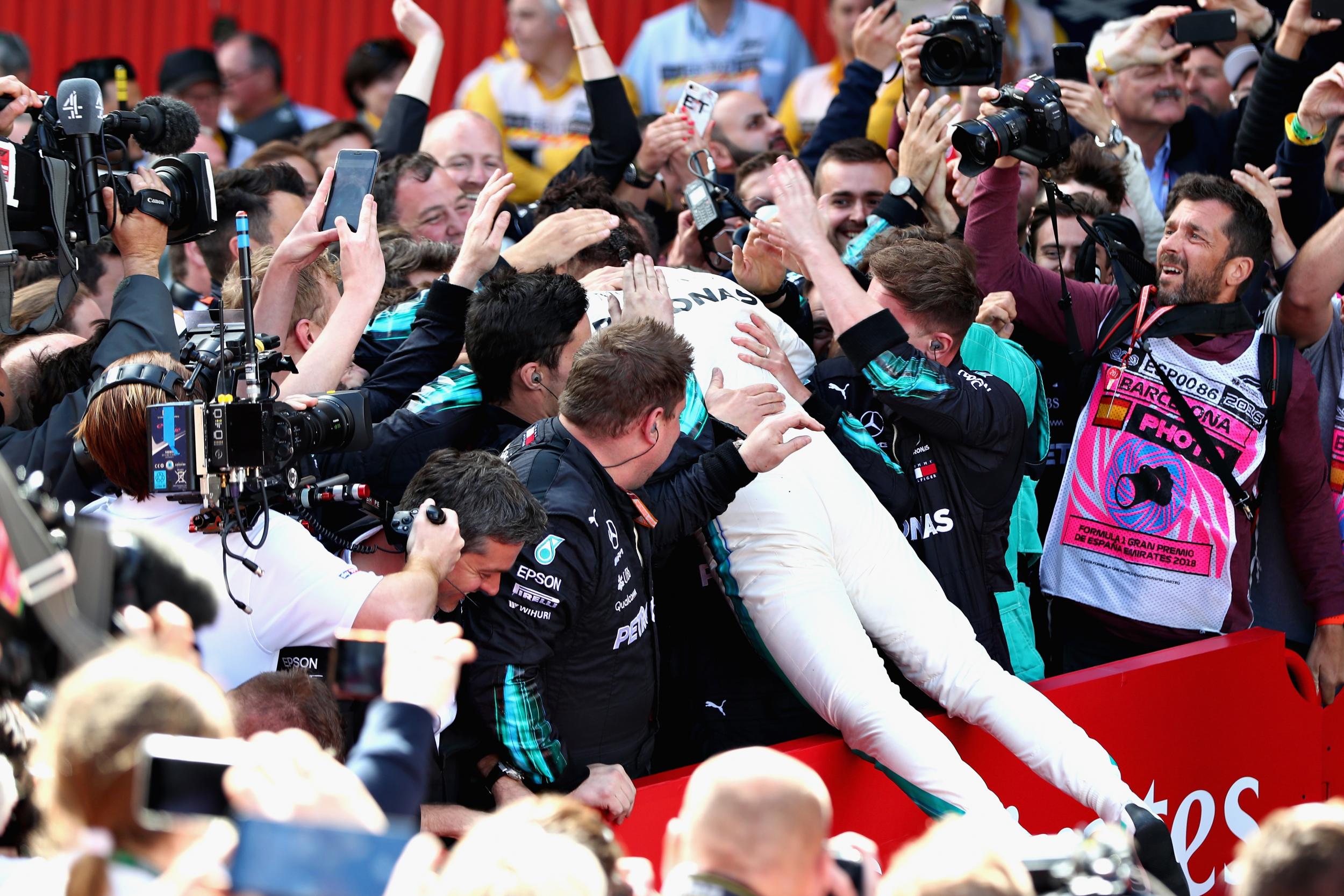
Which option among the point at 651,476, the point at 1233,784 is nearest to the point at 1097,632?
the point at 1233,784

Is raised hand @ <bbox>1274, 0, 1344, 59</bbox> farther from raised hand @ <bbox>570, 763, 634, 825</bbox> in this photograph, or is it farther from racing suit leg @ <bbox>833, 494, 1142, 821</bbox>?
raised hand @ <bbox>570, 763, 634, 825</bbox>

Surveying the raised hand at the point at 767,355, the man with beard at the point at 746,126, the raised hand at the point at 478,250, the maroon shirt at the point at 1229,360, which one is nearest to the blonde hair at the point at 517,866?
the raised hand at the point at 767,355

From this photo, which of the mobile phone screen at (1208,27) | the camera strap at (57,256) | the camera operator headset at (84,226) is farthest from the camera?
the mobile phone screen at (1208,27)

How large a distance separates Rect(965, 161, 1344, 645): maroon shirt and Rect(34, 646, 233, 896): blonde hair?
10.3 feet

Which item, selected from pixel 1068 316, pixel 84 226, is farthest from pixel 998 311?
pixel 84 226

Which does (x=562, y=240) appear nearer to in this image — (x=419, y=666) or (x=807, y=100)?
(x=419, y=666)

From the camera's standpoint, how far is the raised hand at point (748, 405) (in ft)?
11.8

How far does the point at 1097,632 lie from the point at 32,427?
301 centimetres

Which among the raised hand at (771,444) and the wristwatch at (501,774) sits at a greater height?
the raised hand at (771,444)

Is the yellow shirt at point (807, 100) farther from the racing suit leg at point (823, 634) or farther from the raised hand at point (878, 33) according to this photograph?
the racing suit leg at point (823, 634)

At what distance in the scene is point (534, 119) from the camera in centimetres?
726

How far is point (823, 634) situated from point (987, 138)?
152 cm

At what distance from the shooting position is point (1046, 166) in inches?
170

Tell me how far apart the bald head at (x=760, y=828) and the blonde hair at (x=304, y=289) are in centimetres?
216
